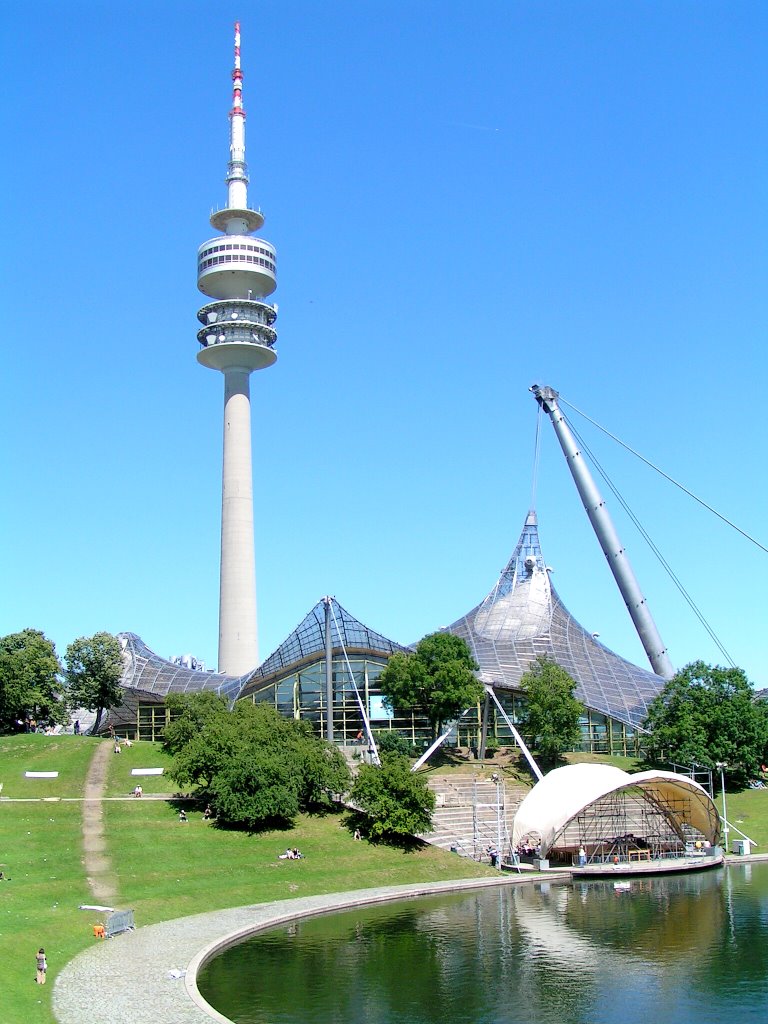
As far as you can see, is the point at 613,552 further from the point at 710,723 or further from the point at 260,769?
the point at 260,769

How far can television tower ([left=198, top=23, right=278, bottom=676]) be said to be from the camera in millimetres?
108750

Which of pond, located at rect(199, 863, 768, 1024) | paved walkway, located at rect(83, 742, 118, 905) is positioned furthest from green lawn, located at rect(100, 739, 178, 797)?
pond, located at rect(199, 863, 768, 1024)

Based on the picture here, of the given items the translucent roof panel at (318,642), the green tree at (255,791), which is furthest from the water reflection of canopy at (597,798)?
the translucent roof panel at (318,642)

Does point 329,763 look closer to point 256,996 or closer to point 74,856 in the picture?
point 74,856

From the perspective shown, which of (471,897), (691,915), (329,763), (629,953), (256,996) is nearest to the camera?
(256,996)

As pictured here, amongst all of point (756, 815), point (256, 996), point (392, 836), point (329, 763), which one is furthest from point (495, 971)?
point (756, 815)

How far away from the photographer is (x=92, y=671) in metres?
84.8

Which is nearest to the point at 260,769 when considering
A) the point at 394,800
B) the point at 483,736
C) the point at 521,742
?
the point at 394,800

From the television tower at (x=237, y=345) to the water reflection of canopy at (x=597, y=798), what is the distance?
2156 inches

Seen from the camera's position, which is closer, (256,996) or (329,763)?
(256,996)

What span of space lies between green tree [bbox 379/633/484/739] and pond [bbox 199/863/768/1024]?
28552 mm

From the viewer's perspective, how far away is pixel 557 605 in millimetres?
96188

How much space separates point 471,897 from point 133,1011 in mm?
21454

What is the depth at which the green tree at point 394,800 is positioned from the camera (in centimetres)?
5406
